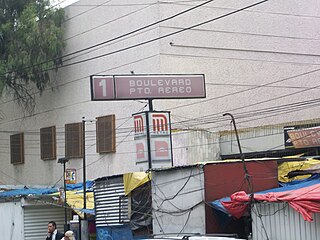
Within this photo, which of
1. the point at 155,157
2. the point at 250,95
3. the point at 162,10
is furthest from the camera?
the point at 250,95

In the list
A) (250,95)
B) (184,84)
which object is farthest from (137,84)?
(250,95)

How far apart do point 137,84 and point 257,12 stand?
992 centimetres

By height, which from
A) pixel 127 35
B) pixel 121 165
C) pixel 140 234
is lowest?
pixel 140 234

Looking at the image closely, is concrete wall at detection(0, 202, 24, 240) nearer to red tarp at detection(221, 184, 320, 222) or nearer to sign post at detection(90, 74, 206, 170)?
sign post at detection(90, 74, 206, 170)

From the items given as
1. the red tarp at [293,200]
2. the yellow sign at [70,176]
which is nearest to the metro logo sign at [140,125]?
the yellow sign at [70,176]

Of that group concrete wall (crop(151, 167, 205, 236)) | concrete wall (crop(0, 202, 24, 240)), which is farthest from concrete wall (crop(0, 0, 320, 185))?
concrete wall (crop(151, 167, 205, 236))

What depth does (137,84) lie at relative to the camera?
2688cm

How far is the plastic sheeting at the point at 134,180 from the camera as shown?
21.4 metres

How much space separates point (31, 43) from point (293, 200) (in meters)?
22.7

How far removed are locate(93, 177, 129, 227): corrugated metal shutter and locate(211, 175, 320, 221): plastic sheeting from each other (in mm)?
4657

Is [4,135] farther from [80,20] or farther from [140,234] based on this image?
[140,234]

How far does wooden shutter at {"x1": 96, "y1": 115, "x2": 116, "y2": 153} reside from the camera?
3284cm

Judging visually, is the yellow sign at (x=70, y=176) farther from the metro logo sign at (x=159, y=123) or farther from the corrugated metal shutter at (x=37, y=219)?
the metro logo sign at (x=159, y=123)

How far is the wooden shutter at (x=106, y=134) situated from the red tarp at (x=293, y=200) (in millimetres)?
15865
